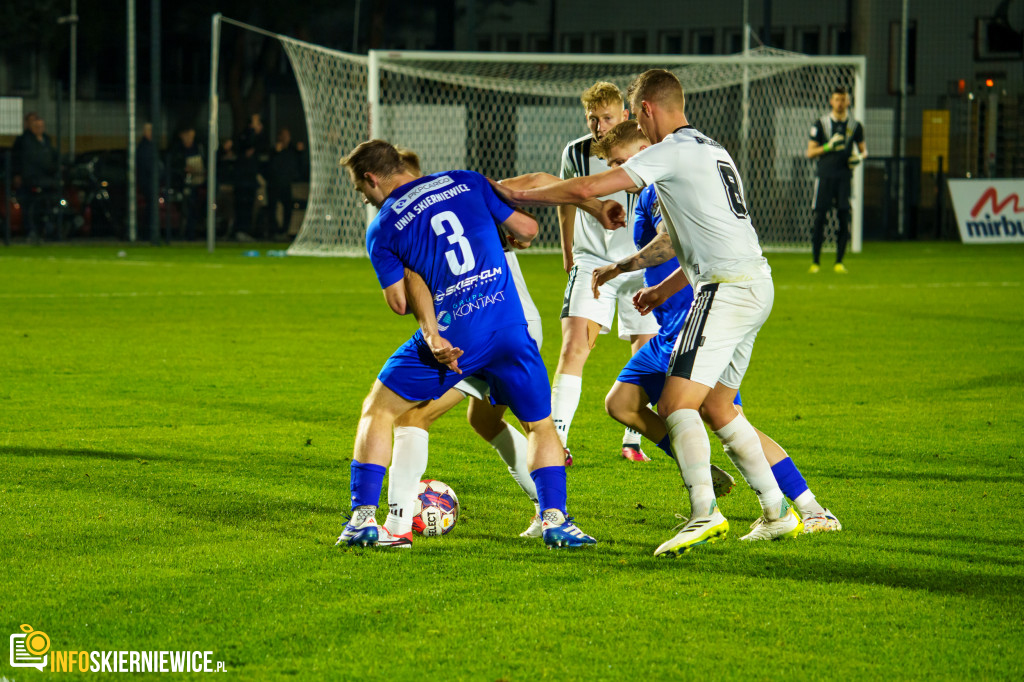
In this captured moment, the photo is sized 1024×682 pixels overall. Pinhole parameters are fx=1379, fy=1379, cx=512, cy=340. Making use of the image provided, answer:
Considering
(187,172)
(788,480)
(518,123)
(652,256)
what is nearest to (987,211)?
(518,123)

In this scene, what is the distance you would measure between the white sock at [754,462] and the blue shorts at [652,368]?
0.55 metres

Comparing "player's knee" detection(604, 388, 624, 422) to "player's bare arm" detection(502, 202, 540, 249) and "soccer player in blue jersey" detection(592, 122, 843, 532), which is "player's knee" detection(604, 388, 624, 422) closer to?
"soccer player in blue jersey" detection(592, 122, 843, 532)

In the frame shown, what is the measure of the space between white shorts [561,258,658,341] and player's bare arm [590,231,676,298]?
4.77ft

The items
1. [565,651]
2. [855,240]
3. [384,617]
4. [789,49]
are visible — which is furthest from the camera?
[789,49]

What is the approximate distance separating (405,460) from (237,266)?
16.4 metres

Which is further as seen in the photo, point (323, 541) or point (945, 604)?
point (323, 541)

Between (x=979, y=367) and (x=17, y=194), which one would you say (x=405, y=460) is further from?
(x=17, y=194)

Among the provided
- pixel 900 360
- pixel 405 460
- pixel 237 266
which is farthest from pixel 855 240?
pixel 405 460

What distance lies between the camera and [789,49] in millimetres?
41031

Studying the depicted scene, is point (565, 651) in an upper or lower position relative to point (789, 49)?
lower

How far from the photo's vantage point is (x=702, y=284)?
5078 mm

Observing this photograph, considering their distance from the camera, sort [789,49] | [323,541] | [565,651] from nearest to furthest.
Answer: [565,651] → [323,541] → [789,49]

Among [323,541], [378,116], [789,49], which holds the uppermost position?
[789,49]

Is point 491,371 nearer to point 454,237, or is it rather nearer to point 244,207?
point 454,237
